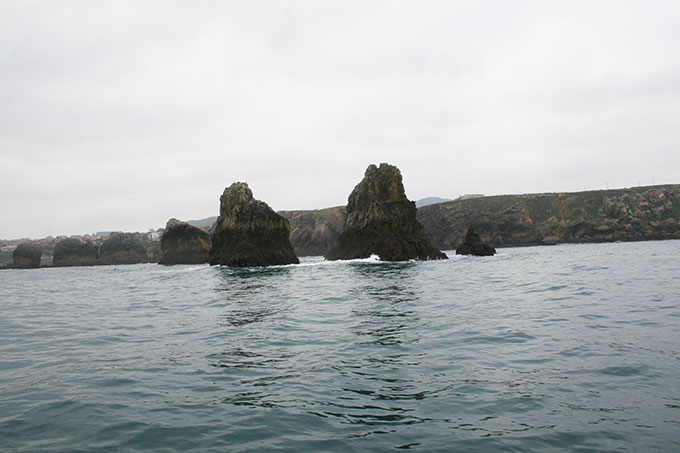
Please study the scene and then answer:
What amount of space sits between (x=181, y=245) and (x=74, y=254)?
2077 inches

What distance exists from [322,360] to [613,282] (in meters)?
21.8

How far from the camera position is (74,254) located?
12769 centimetres

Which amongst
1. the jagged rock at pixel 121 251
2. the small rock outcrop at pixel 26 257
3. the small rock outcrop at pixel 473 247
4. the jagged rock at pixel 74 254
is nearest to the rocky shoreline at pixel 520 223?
the jagged rock at pixel 74 254

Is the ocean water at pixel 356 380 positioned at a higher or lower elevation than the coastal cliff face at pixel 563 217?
lower

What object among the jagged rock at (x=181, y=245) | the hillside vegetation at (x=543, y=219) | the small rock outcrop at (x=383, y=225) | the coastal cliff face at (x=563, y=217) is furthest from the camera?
the hillside vegetation at (x=543, y=219)

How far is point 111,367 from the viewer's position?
10.8 m

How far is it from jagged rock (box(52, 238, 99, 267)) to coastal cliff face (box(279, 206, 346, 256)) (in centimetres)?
5888

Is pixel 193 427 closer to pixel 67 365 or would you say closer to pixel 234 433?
pixel 234 433

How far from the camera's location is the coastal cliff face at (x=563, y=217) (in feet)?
424

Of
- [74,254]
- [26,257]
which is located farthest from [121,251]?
[26,257]

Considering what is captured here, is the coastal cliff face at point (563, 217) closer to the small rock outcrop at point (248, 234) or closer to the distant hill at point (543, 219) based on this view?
the distant hill at point (543, 219)

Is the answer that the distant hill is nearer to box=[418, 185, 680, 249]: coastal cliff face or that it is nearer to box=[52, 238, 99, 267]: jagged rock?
box=[418, 185, 680, 249]: coastal cliff face

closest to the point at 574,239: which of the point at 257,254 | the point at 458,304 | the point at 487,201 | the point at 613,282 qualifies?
the point at 487,201

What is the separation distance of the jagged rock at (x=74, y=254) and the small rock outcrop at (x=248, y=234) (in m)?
75.0
